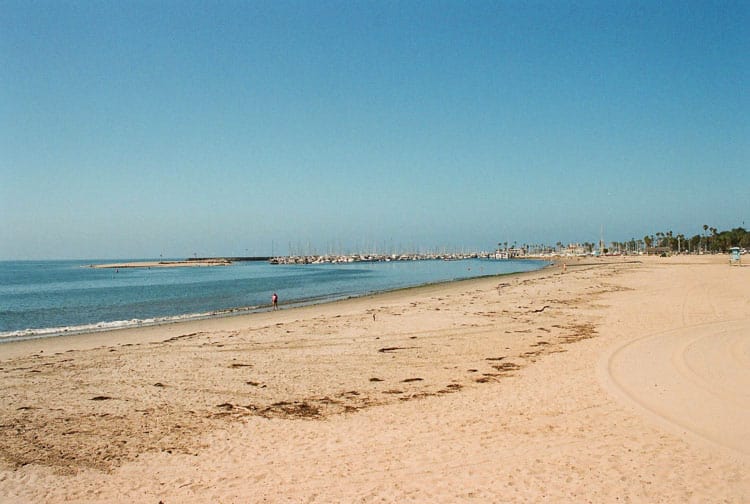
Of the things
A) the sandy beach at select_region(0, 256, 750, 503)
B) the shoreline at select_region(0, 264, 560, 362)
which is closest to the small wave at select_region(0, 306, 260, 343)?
the shoreline at select_region(0, 264, 560, 362)

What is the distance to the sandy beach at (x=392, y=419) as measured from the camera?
6094 millimetres

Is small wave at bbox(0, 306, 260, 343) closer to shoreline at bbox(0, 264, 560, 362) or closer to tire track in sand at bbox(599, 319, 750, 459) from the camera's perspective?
shoreline at bbox(0, 264, 560, 362)

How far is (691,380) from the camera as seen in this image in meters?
10.2

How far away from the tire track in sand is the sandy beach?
0.05m

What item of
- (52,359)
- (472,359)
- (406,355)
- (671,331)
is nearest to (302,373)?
(406,355)

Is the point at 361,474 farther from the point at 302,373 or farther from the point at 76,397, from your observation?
the point at 76,397

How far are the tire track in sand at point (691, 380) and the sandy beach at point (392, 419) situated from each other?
49 mm

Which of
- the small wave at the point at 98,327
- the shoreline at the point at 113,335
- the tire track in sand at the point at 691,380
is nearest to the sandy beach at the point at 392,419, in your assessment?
the tire track in sand at the point at 691,380

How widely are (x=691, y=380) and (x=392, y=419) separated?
6311mm

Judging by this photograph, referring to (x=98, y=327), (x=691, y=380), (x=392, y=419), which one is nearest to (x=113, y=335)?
(x=98, y=327)

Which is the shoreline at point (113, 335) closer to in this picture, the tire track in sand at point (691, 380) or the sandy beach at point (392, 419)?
the sandy beach at point (392, 419)

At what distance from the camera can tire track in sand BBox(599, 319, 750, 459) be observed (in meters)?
7.70

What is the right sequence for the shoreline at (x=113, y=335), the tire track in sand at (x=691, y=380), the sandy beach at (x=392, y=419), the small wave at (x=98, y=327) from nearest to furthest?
the sandy beach at (x=392, y=419)
the tire track in sand at (x=691, y=380)
the shoreline at (x=113, y=335)
the small wave at (x=98, y=327)

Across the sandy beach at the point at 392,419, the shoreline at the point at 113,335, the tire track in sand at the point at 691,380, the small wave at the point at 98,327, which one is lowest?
the small wave at the point at 98,327
